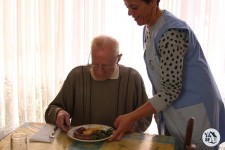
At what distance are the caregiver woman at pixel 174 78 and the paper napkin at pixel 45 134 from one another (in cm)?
30

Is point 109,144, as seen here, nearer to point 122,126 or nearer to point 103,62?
point 122,126

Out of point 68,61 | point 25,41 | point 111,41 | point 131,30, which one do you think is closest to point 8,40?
point 25,41

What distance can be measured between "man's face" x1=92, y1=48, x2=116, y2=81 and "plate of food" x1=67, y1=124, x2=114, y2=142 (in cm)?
38

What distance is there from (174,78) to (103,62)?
528 mm

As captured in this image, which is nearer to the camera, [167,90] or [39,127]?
[167,90]

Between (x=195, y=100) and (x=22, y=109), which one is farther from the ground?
(x=195, y=100)

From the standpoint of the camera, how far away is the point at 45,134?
148 cm

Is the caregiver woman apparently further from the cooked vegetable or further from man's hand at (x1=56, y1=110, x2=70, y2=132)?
man's hand at (x1=56, y1=110, x2=70, y2=132)

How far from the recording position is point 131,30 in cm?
271

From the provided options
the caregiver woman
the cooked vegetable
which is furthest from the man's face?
the cooked vegetable

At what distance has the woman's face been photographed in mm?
1407

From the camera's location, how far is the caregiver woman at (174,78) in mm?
1367

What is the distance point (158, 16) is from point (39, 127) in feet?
2.72

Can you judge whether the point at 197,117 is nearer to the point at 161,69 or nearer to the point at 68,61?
the point at 161,69
